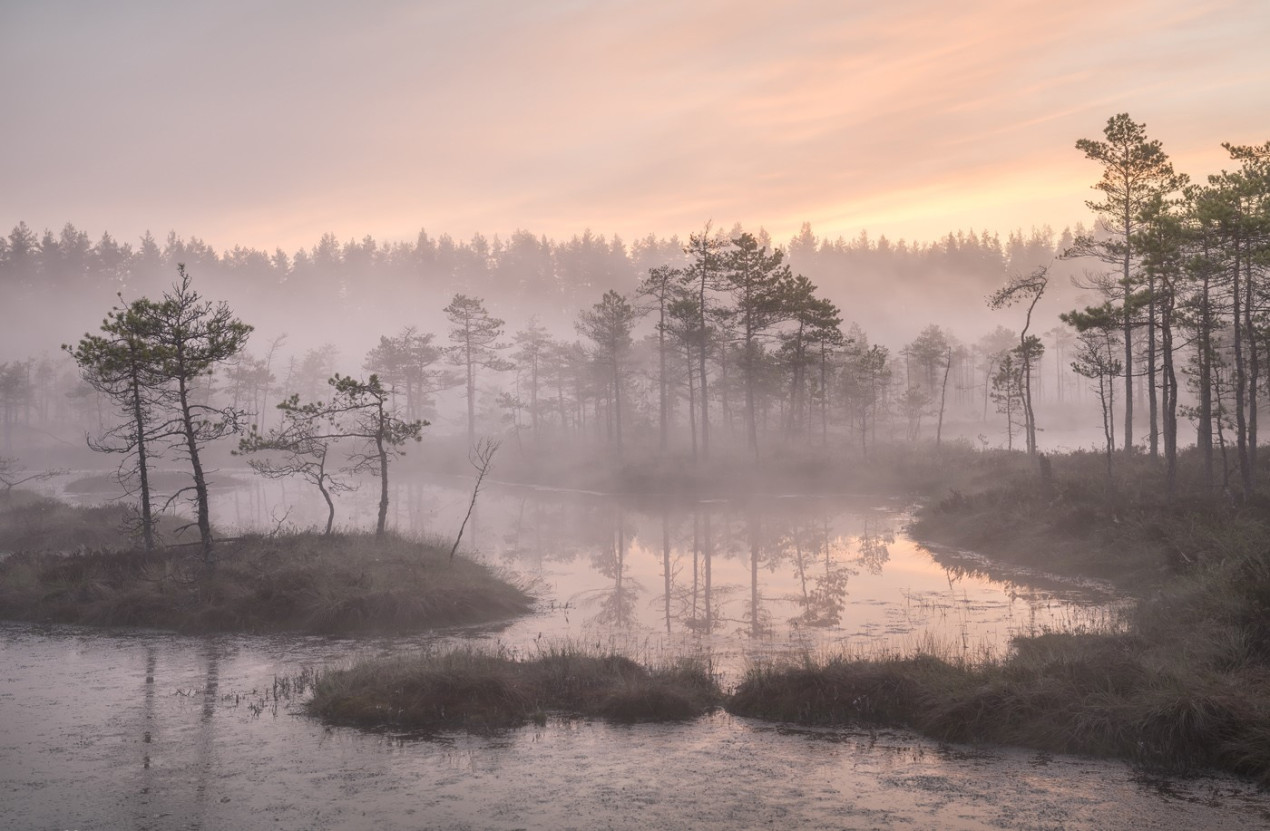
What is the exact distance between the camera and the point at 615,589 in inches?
972

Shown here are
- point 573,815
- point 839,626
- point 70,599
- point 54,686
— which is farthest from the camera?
point 70,599

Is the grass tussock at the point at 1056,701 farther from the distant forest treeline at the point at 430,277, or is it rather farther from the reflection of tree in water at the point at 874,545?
the distant forest treeline at the point at 430,277

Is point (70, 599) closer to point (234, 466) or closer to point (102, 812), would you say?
point (102, 812)

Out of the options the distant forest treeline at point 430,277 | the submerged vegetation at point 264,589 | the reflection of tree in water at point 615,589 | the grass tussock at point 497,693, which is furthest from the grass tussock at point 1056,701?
the distant forest treeline at point 430,277

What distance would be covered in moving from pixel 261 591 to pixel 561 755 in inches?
473

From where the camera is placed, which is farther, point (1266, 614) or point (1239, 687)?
point (1266, 614)

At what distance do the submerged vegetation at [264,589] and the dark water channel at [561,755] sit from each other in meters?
0.89

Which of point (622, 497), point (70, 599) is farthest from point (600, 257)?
point (70, 599)

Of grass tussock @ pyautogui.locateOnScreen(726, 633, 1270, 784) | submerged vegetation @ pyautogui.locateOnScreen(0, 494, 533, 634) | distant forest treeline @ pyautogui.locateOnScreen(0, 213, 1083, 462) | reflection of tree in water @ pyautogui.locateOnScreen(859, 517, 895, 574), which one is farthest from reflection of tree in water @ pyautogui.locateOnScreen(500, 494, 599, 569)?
distant forest treeline @ pyautogui.locateOnScreen(0, 213, 1083, 462)

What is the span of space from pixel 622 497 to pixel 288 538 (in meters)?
26.0

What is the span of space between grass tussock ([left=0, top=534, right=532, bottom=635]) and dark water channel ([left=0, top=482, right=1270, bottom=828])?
0.86 meters

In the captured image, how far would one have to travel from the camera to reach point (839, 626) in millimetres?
19078

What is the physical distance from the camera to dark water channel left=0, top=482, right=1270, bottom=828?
9.42 meters

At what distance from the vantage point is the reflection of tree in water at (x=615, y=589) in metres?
21.0
